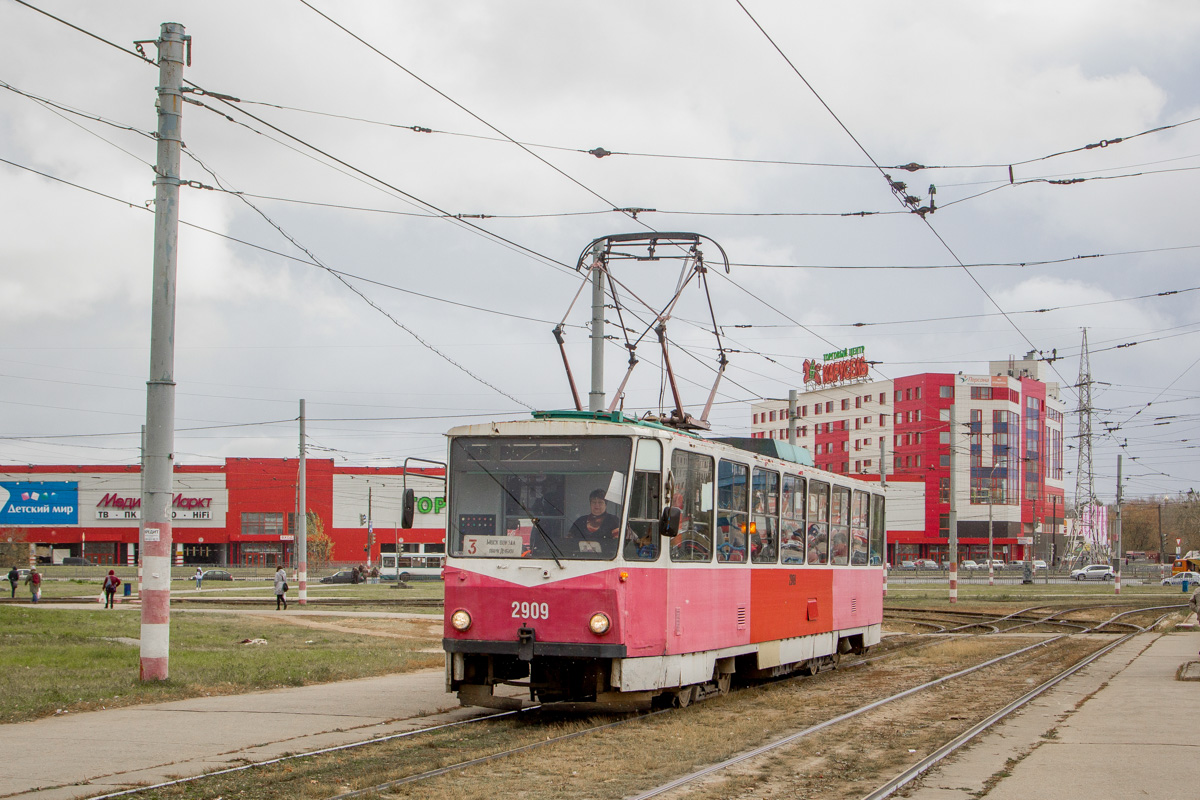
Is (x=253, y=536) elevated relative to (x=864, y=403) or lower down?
lower down

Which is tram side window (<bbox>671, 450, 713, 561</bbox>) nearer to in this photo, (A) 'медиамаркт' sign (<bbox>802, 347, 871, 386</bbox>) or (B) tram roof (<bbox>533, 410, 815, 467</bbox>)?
(B) tram roof (<bbox>533, 410, 815, 467</bbox>)

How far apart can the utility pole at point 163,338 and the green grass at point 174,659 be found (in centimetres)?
100

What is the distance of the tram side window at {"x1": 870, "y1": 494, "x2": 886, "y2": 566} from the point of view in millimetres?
20141

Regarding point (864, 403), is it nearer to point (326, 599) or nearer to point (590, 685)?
point (326, 599)

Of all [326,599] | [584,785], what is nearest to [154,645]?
[584,785]

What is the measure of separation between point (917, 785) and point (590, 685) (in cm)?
411

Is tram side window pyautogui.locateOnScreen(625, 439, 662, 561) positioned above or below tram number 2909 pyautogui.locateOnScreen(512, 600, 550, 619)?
above

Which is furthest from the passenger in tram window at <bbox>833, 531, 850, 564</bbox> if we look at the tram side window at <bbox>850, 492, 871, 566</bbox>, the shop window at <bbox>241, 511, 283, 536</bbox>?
the shop window at <bbox>241, 511, 283, 536</bbox>

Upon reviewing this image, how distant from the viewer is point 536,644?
38.5ft

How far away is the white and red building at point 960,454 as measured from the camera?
10331 cm

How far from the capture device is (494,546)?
1211cm

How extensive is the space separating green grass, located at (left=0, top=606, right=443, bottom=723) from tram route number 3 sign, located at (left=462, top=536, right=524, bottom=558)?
14.5ft

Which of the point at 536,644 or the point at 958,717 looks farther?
the point at 958,717

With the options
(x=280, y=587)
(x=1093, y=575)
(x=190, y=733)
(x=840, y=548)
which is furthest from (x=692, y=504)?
(x=1093, y=575)
